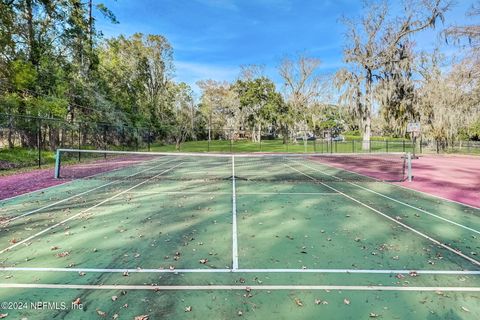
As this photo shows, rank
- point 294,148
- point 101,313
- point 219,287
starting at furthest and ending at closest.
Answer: point 294,148 < point 219,287 < point 101,313

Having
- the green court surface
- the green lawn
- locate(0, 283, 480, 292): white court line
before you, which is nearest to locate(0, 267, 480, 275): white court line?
the green court surface

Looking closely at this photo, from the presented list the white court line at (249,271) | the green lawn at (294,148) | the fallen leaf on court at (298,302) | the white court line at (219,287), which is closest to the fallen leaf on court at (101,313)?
the white court line at (219,287)

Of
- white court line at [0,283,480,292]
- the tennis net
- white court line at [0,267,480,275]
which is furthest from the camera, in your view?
the tennis net

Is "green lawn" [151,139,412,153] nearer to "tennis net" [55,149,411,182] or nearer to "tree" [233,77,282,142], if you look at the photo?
"tree" [233,77,282,142]

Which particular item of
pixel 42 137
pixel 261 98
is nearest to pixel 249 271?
pixel 42 137

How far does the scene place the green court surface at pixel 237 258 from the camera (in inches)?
127

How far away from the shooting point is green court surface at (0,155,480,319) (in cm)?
322

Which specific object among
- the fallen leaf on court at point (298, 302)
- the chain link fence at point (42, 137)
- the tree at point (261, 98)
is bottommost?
the fallen leaf on court at point (298, 302)

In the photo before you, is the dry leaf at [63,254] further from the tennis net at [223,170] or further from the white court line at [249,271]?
the tennis net at [223,170]

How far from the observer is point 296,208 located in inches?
294

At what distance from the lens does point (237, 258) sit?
445 centimetres

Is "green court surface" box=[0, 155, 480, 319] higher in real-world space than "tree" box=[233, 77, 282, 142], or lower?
lower

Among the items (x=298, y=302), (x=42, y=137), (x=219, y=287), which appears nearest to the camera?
(x=298, y=302)

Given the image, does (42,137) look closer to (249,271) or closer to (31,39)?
(31,39)
